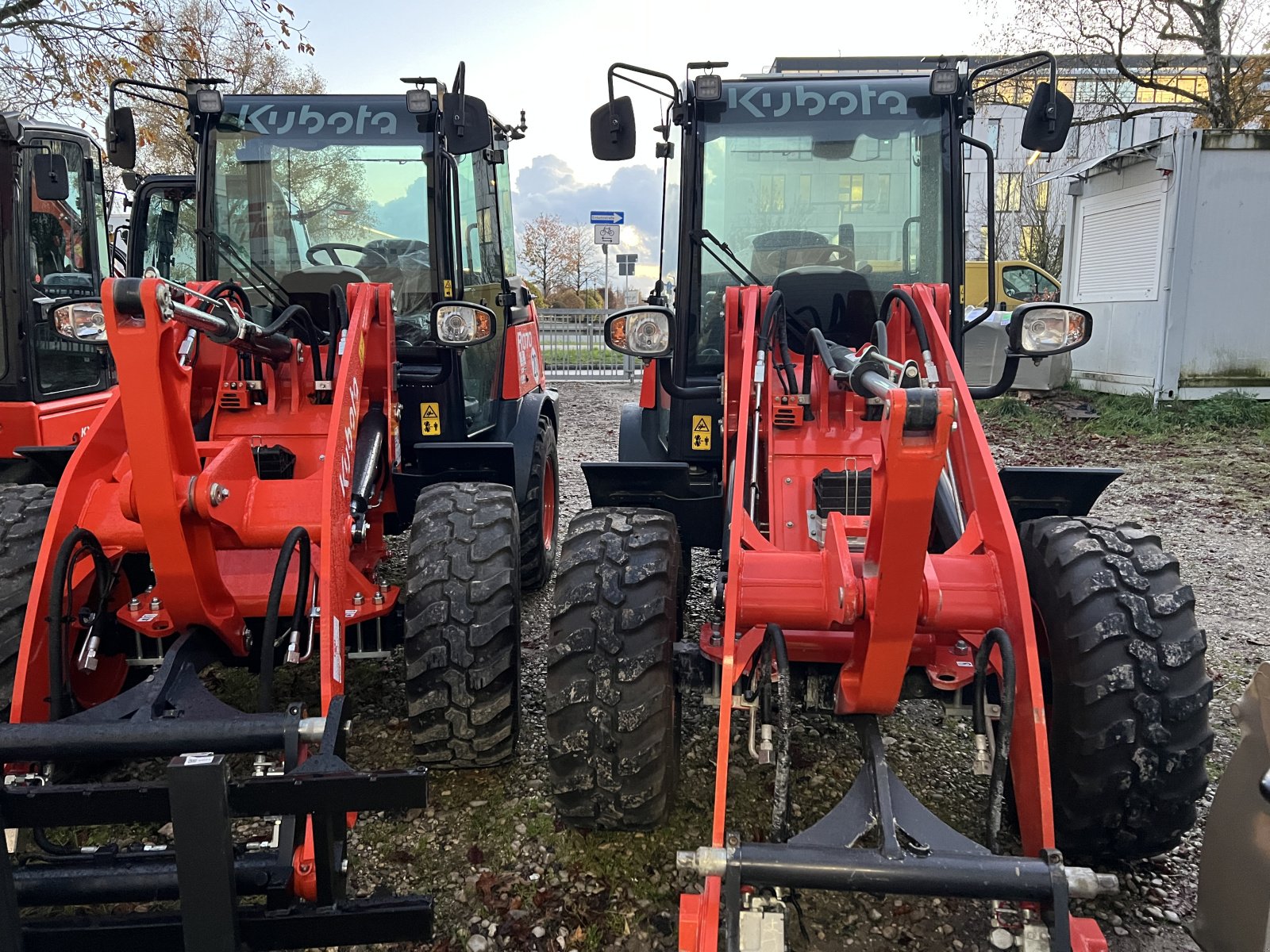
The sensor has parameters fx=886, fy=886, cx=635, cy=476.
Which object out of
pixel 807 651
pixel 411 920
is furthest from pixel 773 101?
pixel 411 920

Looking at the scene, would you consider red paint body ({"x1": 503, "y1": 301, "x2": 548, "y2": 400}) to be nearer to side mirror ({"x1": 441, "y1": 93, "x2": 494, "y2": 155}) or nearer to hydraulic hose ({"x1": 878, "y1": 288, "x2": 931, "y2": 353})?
side mirror ({"x1": 441, "y1": 93, "x2": 494, "y2": 155})

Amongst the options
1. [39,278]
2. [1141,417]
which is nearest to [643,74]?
[39,278]

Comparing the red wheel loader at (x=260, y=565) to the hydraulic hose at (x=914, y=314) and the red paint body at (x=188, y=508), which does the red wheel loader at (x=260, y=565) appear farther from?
Answer: the hydraulic hose at (x=914, y=314)

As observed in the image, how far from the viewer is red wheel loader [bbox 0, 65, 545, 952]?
2051 millimetres

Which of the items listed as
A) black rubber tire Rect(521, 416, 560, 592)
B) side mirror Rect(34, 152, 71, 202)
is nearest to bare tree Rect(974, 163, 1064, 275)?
black rubber tire Rect(521, 416, 560, 592)

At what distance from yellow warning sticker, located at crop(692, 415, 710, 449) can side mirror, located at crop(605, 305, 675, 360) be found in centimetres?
65

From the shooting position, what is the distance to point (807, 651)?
283cm

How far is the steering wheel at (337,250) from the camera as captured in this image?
4.80 metres

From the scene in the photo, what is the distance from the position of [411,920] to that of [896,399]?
1.61 metres

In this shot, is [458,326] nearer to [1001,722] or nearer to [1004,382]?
[1004,382]

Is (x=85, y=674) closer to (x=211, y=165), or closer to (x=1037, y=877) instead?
(x=211, y=165)

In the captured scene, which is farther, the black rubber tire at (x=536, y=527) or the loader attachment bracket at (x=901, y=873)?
the black rubber tire at (x=536, y=527)

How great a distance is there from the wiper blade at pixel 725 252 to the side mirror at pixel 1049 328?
1.24 metres

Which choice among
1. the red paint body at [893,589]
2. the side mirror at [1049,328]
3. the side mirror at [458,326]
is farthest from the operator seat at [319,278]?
the side mirror at [1049,328]
